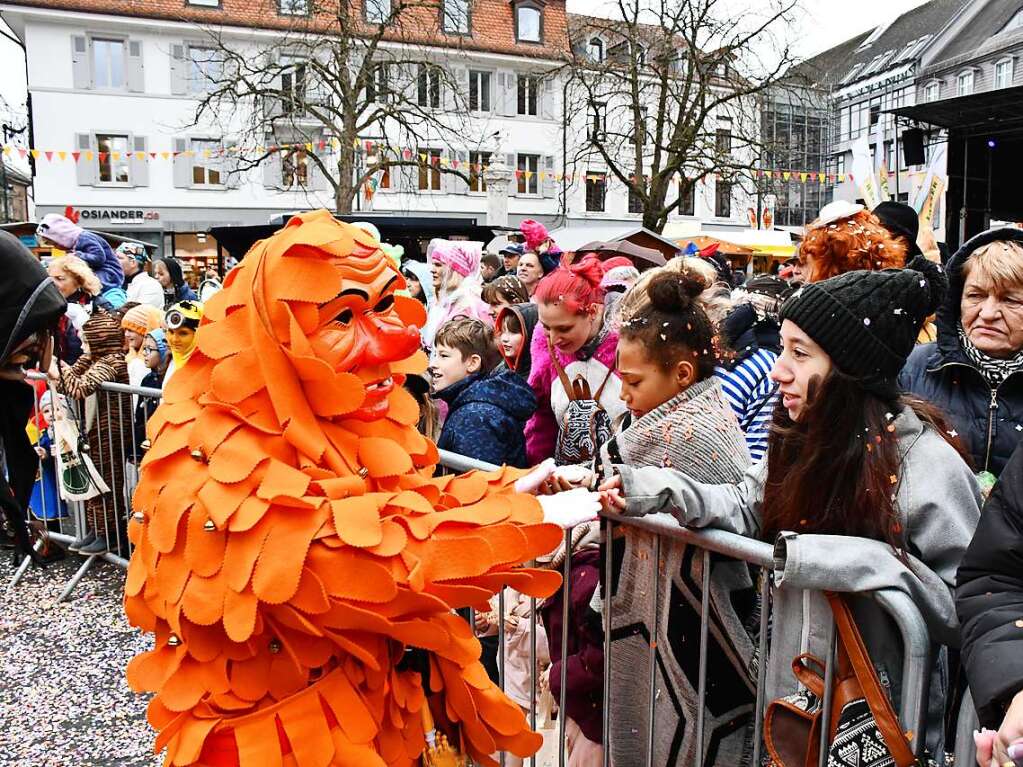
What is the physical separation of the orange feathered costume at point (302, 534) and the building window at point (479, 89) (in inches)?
1429

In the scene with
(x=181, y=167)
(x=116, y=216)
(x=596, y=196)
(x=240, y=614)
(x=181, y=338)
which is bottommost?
(x=240, y=614)

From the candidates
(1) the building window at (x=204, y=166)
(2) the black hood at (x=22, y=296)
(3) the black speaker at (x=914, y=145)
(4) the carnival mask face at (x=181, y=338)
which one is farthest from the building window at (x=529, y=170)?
(2) the black hood at (x=22, y=296)

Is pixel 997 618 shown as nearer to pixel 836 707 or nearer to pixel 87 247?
pixel 836 707

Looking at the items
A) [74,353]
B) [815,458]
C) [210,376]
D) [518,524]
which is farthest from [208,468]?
[74,353]

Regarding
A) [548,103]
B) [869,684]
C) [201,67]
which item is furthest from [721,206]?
[869,684]

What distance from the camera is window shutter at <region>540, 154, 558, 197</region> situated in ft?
122

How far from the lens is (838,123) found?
48344 mm

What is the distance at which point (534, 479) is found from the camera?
2.08 metres

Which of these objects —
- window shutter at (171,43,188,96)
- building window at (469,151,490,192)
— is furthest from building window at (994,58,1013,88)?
window shutter at (171,43,188,96)

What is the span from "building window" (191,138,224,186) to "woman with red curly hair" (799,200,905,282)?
32259 mm

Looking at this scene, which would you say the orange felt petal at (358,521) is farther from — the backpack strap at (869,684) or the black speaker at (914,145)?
the black speaker at (914,145)

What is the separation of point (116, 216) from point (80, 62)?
5717 millimetres

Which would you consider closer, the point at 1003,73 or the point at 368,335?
the point at 368,335

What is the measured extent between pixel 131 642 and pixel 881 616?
3842 mm
